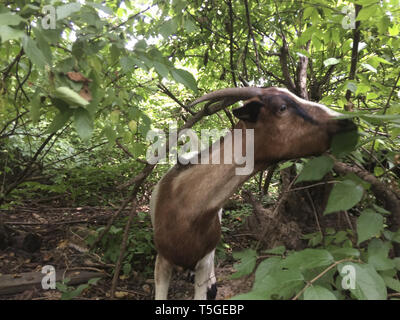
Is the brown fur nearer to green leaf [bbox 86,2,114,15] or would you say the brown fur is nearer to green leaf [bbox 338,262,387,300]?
green leaf [bbox 338,262,387,300]

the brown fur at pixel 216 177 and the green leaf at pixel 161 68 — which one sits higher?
the green leaf at pixel 161 68

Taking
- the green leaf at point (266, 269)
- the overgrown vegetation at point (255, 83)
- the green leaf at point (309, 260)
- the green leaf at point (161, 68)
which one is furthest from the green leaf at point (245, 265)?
the green leaf at point (161, 68)

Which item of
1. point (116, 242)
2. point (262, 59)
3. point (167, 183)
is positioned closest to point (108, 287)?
point (116, 242)

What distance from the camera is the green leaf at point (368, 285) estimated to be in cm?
118

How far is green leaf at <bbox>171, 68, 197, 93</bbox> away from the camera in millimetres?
1793

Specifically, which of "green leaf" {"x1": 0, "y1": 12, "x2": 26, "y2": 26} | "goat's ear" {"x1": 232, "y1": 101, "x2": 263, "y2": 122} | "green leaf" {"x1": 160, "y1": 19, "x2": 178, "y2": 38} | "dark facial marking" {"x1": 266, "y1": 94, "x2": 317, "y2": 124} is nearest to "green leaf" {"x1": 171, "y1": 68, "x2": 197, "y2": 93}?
"green leaf" {"x1": 160, "y1": 19, "x2": 178, "y2": 38}

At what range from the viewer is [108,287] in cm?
326

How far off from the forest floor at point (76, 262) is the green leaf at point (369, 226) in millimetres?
1429

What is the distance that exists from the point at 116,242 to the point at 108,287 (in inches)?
21.5

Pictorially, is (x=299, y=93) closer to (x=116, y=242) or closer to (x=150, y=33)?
(x=150, y=33)

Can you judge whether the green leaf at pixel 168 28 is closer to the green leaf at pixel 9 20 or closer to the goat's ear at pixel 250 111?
the goat's ear at pixel 250 111

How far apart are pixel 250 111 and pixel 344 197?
0.88 metres

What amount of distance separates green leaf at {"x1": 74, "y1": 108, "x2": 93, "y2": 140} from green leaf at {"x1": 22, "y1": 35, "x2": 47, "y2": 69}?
0.74 ft

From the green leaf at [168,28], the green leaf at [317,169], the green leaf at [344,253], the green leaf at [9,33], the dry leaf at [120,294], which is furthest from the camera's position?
the dry leaf at [120,294]
